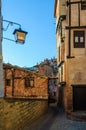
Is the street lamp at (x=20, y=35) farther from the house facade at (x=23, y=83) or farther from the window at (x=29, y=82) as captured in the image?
the window at (x=29, y=82)

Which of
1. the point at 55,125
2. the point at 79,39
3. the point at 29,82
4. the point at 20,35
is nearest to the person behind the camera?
the point at 20,35

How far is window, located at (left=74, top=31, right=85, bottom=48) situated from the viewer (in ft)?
85.7

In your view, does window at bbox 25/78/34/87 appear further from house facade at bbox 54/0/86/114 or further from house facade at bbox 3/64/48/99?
house facade at bbox 54/0/86/114

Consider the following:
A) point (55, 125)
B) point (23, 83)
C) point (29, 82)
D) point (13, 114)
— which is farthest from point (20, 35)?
point (23, 83)

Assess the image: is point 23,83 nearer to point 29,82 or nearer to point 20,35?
point 29,82

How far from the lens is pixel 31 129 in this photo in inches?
569

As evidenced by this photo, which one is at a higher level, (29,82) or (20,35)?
(20,35)

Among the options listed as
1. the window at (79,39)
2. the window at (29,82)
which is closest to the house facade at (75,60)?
the window at (79,39)

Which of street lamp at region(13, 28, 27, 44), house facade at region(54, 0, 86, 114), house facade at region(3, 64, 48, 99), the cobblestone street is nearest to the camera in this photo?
street lamp at region(13, 28, 27, 44)

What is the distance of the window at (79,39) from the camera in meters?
26.1

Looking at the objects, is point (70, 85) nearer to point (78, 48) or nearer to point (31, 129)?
point (78, 48)

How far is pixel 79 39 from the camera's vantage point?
26.1 meters

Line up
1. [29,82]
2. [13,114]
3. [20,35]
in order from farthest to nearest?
A: [29,82], [13,114], [20,35]

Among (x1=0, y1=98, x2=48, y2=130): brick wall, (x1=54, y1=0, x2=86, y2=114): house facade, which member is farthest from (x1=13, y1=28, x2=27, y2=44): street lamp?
(x1=54, y1=0, x2=86, y2=114): house facade
